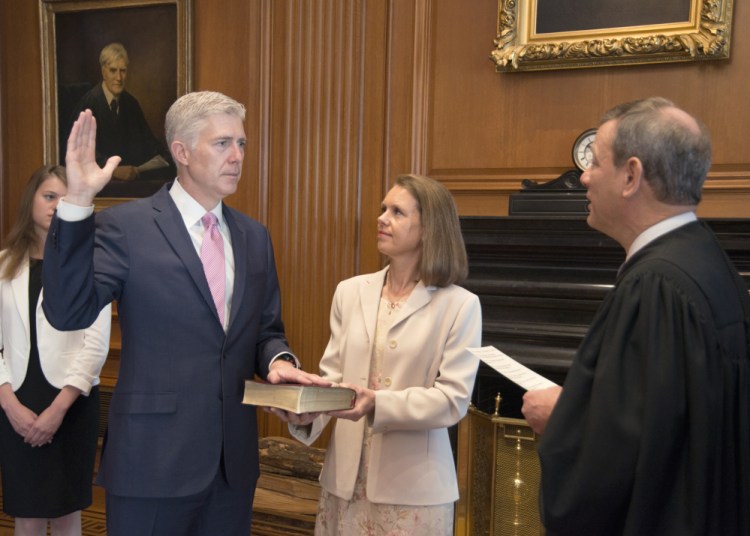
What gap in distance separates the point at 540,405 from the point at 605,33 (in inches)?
105

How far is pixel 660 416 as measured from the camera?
1.54m

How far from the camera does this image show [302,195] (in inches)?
185

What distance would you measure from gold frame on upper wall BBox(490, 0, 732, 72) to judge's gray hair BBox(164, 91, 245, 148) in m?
2.14

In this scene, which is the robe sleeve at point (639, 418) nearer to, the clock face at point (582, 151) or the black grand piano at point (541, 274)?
the black grand piano at point (541, 274)

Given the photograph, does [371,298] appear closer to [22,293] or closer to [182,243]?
[182,243]

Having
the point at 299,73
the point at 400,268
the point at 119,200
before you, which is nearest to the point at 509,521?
the point at 400,268

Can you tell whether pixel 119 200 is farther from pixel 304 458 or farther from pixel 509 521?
pixel 509 521

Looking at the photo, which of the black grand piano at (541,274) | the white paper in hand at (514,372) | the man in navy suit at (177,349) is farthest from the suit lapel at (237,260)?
the black grand piano at (541,274)

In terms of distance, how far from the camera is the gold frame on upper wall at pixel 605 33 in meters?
3.72

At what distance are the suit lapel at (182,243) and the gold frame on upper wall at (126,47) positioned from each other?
9.37ft

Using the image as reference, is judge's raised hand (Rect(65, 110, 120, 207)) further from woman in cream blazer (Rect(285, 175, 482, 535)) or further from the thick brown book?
woman in cream blazer (Rect(285, 175, 482, 535))

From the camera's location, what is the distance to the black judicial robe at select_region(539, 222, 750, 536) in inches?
61.1

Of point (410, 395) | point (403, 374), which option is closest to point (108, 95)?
point (403, 374)

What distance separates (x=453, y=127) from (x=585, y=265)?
1.27m
